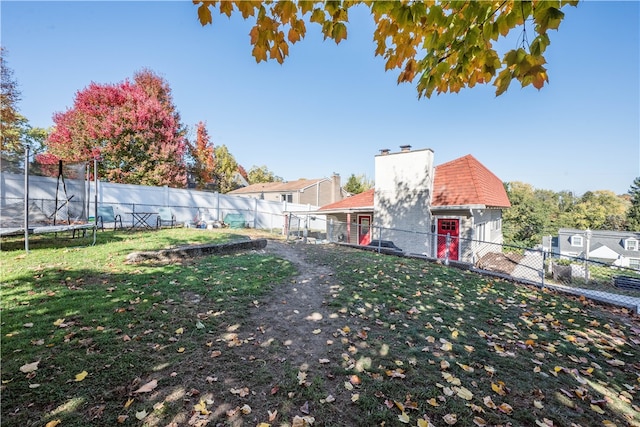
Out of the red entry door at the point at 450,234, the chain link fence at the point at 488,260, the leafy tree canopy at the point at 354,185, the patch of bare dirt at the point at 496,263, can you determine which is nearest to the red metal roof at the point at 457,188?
the red entry door at the point at 450,234

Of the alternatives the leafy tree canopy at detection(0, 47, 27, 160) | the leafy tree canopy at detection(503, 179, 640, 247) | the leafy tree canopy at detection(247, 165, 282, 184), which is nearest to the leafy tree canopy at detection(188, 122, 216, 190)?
the leafy tree canopy at detection(0, 47, 27, 160)

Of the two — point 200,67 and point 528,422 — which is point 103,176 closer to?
point 200,67

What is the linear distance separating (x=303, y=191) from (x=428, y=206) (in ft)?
68.8

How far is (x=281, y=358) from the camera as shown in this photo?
2945mm

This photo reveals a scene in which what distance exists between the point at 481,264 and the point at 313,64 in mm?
12060

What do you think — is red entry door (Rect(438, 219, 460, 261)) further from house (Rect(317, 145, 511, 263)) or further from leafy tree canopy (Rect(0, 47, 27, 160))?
leafy tree canopy (Rect(0, 47, 27, 160))

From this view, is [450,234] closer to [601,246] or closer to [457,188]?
[457,188]

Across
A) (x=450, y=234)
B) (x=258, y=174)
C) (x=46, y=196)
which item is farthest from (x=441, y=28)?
(x=258, y=174)

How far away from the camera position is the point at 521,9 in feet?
6.38

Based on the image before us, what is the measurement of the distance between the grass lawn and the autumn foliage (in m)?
17.2

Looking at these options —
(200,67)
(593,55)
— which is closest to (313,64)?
(200,67)

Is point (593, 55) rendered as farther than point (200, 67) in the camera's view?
No

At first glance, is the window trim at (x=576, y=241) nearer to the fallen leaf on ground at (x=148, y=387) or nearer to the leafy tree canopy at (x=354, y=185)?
the leafy tree canopy at (x=354, y=185)

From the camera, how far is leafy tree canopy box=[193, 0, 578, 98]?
1.93 meters
